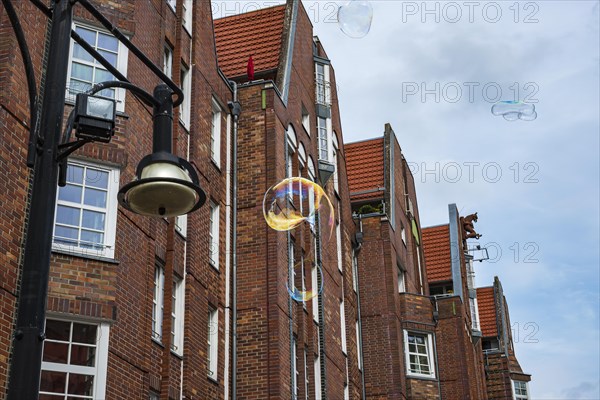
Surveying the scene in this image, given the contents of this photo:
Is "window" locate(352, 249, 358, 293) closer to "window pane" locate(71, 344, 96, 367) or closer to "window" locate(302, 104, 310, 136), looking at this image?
"window" locate(302, 104, 310, 136)

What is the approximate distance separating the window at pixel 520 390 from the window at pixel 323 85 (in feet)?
108

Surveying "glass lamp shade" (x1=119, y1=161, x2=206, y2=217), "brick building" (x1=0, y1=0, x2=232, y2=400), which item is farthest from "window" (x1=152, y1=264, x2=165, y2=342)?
"glass lamp shade" (x1=119, y1=161, x2=206, y2=217)

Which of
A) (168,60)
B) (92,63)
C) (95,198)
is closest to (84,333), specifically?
→ (95,198)

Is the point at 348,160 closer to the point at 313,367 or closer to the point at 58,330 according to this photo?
the point at 313,367

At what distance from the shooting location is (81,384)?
55.8 ft

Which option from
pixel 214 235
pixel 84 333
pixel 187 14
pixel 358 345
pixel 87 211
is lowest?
pixel 84 333

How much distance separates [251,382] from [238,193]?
5250mm

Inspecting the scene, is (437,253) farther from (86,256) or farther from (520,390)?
(86,256)

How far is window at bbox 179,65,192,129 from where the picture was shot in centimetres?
2316

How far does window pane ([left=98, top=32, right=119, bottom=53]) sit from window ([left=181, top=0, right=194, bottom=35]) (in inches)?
160

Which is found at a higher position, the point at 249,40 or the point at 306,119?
the point at 249,40

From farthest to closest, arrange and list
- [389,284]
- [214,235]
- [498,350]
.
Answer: [498,350] < [389,284] < [214,235]

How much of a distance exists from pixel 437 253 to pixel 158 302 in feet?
102

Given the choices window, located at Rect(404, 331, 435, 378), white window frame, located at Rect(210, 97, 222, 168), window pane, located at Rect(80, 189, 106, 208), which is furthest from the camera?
window, located at Rect(404, 331, 435, 378)
